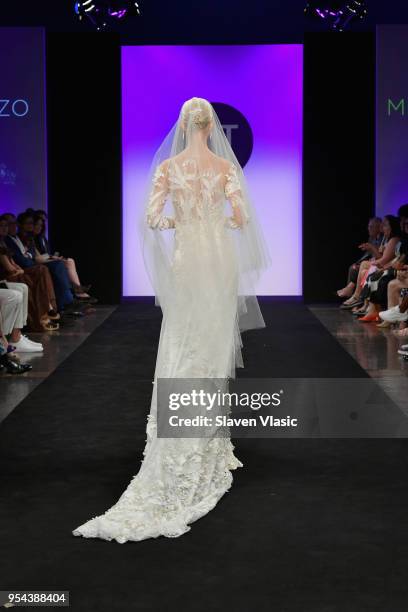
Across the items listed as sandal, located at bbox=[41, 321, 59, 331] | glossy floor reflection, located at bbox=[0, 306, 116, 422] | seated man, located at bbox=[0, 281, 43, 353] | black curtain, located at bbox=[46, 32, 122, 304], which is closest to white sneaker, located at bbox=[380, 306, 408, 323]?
glossy floor reflection, located at bbox=[0, 306, 116, 422]

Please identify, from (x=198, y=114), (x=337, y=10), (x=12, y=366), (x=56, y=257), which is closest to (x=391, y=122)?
(x=337, y=10)

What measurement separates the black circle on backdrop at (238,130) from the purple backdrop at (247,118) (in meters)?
0.06

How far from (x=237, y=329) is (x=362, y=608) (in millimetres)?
1818

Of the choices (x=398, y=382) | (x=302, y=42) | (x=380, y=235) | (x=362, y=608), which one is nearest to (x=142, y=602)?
(x=362, y=608)

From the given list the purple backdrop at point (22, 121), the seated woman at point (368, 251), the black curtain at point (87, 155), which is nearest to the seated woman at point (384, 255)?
the seated woman at point (368, 251)

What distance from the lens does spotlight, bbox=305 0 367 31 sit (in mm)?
9383

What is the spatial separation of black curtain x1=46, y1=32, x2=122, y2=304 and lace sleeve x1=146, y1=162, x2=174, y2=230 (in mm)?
7564

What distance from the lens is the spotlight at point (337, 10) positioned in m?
9.38

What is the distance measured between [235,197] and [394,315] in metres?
4.97

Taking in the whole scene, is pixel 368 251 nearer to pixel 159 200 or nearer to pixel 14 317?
pixel 14 317

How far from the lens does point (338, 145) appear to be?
11555mm

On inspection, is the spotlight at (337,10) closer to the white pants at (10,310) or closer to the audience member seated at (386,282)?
the audience member seated at (386,282)

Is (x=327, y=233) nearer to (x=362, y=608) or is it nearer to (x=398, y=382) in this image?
(x=398, y=382)

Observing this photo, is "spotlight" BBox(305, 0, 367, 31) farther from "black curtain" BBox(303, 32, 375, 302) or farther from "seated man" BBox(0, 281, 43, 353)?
"seated man" BBox(0, 281, 43, 353)
